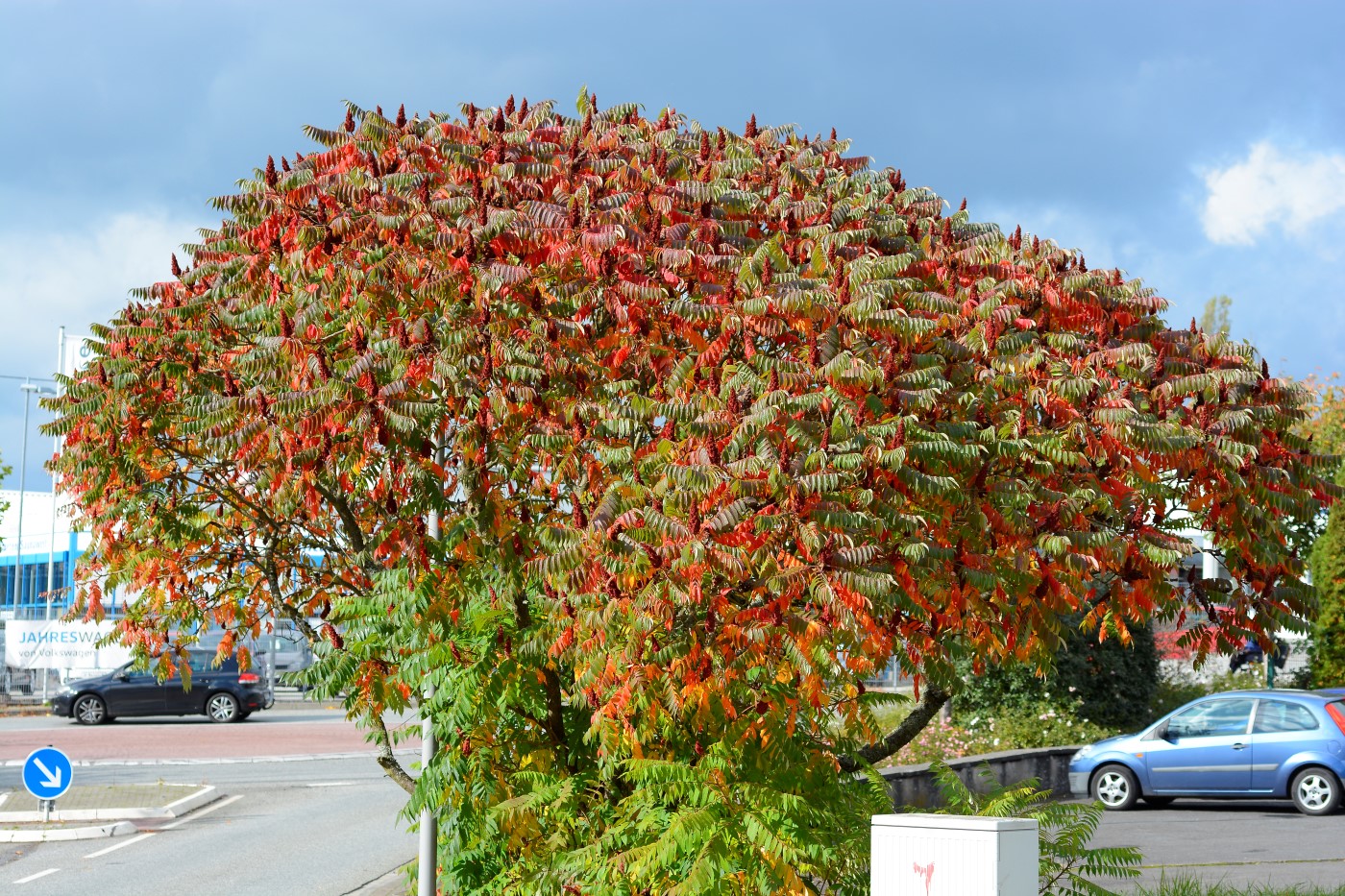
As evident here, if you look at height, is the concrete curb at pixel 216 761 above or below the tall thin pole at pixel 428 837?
below

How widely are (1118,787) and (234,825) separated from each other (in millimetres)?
10862

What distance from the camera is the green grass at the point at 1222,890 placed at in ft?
32.5

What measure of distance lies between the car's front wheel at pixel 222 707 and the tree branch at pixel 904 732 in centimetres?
2821

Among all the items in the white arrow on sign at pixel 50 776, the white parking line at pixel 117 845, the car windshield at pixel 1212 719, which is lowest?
the white parking line at pixel 117 845

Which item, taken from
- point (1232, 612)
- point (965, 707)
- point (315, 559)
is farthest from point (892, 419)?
point (965, 707)

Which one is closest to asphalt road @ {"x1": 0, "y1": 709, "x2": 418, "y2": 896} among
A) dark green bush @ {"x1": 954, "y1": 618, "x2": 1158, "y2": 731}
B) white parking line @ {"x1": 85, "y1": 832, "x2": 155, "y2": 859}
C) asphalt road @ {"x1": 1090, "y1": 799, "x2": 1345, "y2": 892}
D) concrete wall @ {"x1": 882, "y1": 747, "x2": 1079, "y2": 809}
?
white parking line @ {"x1": 85, "y1": 832, "x2": 155, "y2": 859}

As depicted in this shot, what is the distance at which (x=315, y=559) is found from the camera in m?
9.53

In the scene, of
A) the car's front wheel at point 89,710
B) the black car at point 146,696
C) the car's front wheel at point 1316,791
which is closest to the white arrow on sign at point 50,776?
the car's front wheel at point 1316,791

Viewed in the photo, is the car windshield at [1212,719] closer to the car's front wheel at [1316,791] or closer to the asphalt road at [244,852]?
the car's front wheel at [1316,791]

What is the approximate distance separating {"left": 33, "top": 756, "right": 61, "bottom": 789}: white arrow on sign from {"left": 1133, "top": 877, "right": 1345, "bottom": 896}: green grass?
1062 centimetres

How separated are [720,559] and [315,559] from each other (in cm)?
498

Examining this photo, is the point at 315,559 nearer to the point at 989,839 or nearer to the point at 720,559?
the point at 720,559

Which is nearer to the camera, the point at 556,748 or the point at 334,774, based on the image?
the point at 556,748

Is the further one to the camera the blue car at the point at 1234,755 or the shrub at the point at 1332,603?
the shrub at the point at 1332,603
